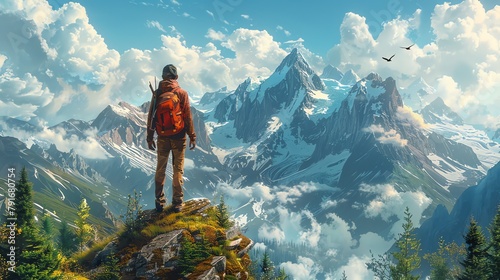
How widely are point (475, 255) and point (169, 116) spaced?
97.7 feet

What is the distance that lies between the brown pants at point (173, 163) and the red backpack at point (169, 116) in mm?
805

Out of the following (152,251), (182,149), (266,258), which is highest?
(182,149)

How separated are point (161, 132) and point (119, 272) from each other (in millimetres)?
8464

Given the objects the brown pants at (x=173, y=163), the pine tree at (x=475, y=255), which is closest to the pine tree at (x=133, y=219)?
the brown pants at (x=173, y=163)

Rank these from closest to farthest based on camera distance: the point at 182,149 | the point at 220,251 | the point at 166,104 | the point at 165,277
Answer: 1. the point at 165,277
2. the point at 220,251
3. the point at 166,104
4. the point at 182,149

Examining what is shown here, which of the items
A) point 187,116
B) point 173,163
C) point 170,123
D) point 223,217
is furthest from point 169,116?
point 223,217

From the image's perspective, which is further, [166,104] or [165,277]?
[166,104]

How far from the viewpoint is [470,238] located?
34.7m

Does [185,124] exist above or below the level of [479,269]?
above

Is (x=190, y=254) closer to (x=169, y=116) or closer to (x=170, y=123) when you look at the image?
(x=170, y=123)

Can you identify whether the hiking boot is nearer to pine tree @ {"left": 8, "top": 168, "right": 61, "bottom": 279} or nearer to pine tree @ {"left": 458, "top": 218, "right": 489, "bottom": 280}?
pine tree @ {"left": 8, "top": 168, "right": 61, "bottom": 279}

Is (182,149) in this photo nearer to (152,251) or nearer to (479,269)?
(152,251)

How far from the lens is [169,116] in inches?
957

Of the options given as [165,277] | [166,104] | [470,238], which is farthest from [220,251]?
[470,238]
